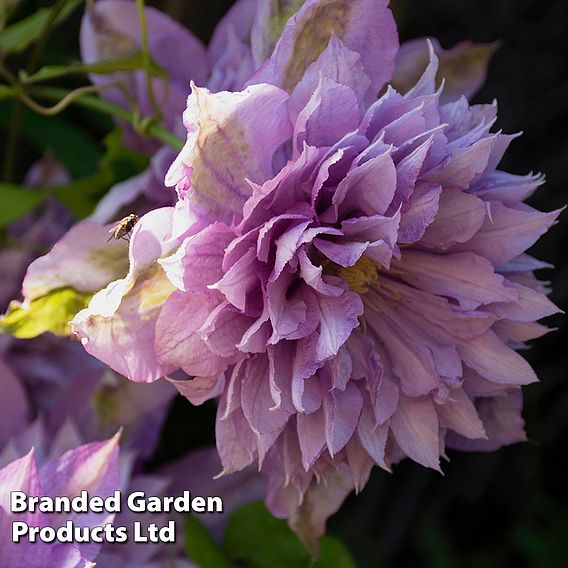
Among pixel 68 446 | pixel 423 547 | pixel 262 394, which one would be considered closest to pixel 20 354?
pixel 68 446

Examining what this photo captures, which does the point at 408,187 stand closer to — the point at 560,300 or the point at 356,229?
the point at 356,229

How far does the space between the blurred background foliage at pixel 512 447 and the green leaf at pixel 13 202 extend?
215 millimetres

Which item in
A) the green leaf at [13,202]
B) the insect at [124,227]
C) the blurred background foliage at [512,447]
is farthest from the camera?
the blurred background foliage at [512,447]

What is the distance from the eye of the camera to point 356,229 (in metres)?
0.38

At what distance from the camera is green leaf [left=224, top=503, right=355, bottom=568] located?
54cm

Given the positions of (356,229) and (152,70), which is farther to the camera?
(152,70)

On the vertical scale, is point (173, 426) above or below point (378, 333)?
below

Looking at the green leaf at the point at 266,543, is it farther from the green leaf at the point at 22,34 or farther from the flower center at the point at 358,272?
the green leaf at the point at 22,34

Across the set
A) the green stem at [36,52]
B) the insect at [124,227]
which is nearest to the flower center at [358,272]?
the insect at [124,227]

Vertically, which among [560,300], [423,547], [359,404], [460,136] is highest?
[460,136]

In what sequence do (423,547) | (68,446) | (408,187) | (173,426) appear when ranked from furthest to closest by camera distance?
(423,547)
(173,426)
(68,446)
(408,187)

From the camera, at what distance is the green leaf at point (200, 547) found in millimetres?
508

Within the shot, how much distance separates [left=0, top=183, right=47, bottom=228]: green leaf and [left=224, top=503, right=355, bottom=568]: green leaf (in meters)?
0.22

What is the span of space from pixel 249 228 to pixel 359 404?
98mm
